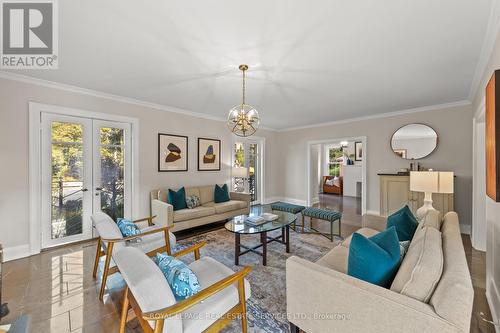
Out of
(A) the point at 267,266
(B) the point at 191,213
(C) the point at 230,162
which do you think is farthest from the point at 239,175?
(A) the point at 267,266

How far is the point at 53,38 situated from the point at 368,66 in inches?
137

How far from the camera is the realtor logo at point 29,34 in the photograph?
5.70ft

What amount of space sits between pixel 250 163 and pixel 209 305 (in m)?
5.20

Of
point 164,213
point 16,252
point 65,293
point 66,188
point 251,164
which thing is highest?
point 251,164

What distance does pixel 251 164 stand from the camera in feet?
21.4

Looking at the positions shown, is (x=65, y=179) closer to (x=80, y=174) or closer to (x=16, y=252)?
(x=80, y=174)

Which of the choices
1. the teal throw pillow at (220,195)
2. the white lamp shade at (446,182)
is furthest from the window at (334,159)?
the white lamp shade at (446,182)

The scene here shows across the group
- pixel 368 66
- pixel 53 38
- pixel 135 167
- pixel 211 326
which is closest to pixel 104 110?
pixel 135 167

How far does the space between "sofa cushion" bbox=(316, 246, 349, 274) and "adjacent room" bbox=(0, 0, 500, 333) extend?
19 mm

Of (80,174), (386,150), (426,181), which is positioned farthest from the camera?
(386,150)

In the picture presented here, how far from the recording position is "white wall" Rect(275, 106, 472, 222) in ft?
13.3

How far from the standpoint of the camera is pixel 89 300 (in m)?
2.04

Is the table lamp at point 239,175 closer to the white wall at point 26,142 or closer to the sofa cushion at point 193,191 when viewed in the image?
the white wall at point 26,142

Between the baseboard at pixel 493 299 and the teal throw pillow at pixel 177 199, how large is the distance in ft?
13.6
